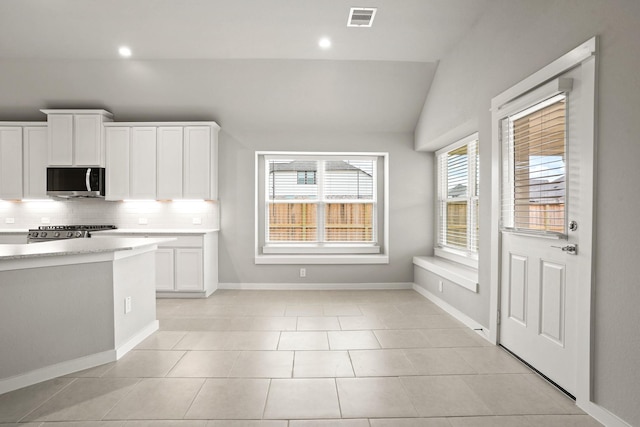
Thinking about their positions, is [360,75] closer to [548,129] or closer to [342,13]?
[342,13]

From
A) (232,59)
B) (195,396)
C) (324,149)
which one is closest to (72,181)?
(232,59)

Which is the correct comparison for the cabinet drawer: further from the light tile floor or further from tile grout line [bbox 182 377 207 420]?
tile grout line [bbox 182 377 207 420]

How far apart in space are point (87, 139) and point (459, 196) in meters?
5.16

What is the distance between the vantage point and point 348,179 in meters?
6.06

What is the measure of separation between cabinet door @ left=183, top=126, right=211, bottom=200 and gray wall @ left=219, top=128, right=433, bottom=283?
40 cm

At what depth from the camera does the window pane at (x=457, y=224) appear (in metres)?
4.88

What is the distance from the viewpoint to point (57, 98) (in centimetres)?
524

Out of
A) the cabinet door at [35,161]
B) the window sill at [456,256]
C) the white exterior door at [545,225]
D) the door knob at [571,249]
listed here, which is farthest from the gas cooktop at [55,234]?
the door knob at [571,249]

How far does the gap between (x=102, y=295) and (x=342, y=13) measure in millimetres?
3382

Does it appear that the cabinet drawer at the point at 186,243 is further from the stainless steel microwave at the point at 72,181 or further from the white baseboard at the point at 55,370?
the white baseboard at the point at 55,370

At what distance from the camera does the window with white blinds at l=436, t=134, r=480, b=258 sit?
15.1 ft

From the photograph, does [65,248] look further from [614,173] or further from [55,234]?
[614,173]

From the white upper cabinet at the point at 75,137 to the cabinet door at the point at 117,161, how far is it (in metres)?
0.12

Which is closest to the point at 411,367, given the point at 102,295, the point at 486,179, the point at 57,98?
the point at 486,179
